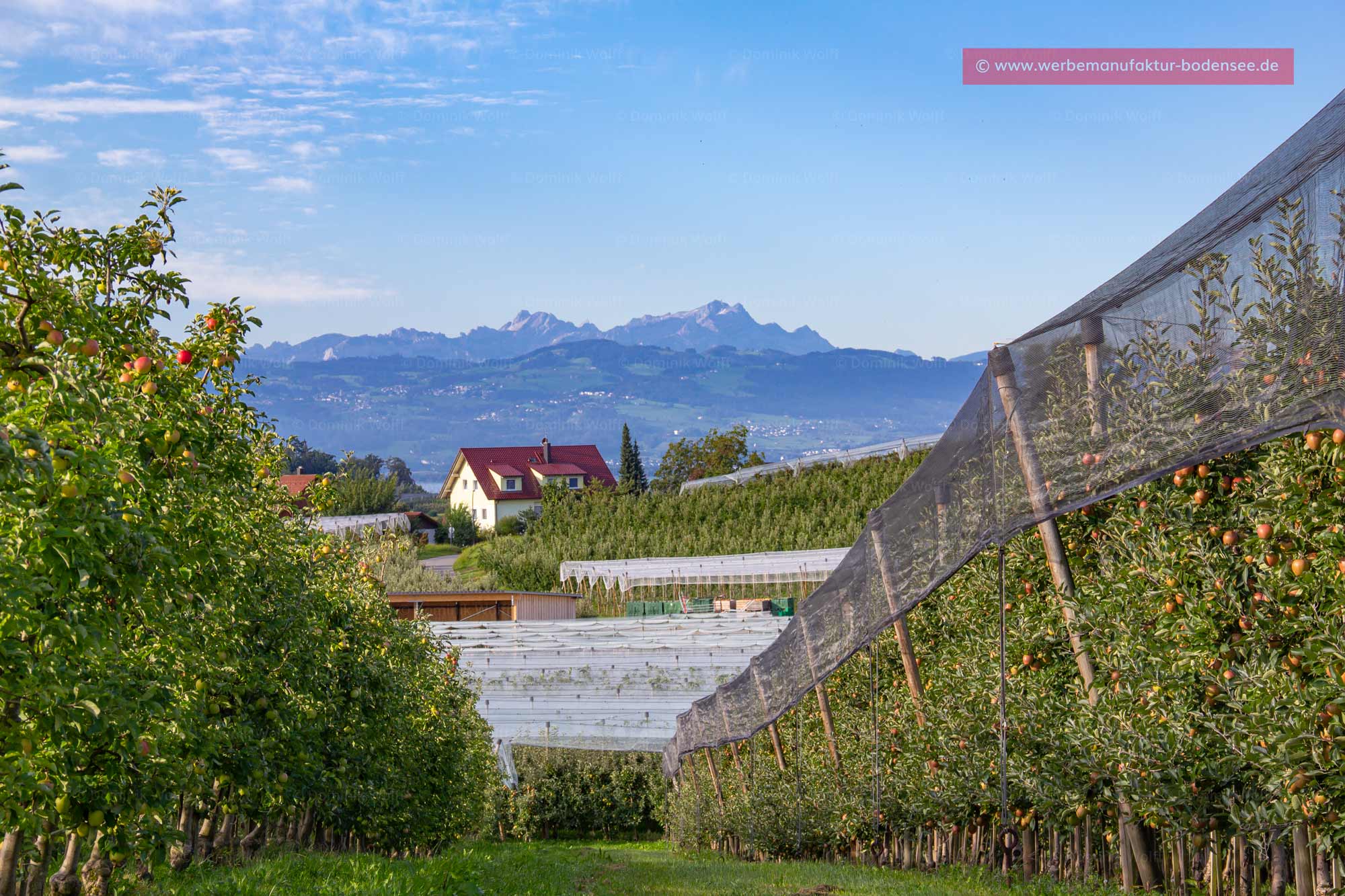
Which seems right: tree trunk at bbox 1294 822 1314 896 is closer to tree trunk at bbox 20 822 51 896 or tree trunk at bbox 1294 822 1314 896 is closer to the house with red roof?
tree trunk at bbox 20 822 51 896

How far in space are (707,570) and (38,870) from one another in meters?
28.8

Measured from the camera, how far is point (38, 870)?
5719 millimetres

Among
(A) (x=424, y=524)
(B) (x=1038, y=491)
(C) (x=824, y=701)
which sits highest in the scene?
(A) (x=424, y=524)

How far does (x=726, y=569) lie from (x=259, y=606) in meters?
26.8

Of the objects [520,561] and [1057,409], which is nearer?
[1057,409]

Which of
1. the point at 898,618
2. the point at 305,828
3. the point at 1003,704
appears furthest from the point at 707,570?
the point at 1003,704

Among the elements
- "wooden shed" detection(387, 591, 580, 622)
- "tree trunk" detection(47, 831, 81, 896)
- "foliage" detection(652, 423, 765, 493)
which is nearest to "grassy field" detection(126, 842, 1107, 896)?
"tree trunk" detection(47, 831, 81, 896)

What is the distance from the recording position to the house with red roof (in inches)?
3556

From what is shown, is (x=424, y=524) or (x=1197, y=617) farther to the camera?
(x=424, y=524)

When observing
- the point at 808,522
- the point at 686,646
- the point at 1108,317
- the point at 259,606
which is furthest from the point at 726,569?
the point at 1108,317

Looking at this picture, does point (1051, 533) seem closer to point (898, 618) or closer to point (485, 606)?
point (898, 618)

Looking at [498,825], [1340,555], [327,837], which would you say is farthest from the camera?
[498,825]

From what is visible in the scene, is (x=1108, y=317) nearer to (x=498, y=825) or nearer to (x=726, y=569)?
(x=498, y=825)

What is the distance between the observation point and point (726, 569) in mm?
33688
